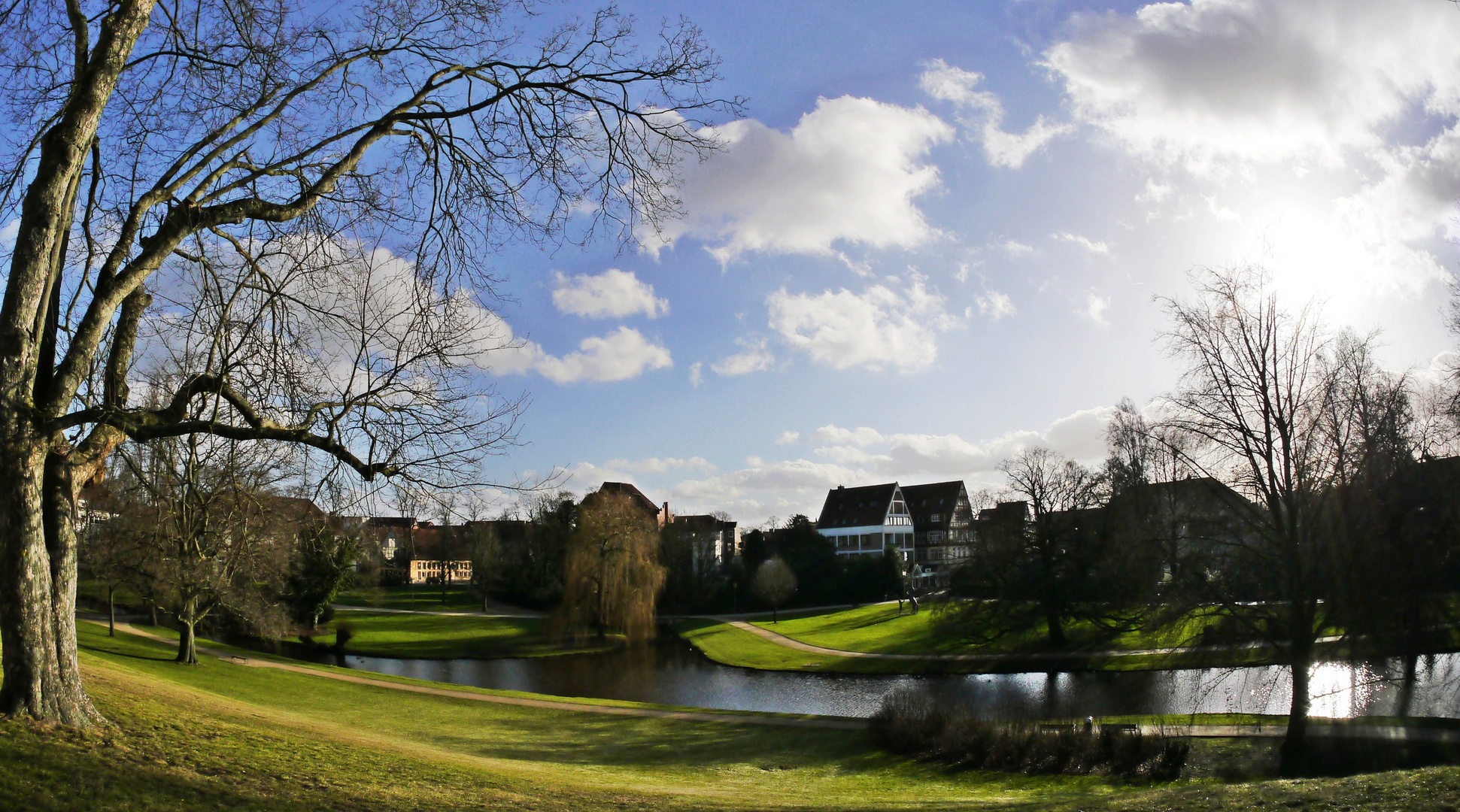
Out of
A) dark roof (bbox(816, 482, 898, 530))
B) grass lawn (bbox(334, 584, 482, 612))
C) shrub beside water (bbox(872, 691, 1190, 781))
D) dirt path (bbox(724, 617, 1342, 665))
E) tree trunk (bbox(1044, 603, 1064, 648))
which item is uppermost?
dark roof (bbox(816, 482, 898, 530))

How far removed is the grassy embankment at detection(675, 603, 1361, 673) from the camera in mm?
32156

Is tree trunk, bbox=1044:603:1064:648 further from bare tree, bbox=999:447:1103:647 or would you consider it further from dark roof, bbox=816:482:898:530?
dark roof, bbox=816:482:898:530

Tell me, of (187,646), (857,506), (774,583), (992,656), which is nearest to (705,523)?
(857,506)

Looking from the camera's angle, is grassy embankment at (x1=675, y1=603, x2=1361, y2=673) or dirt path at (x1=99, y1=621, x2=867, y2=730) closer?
dirt path at (x1=99, y1=621, x2=867, y2=730)

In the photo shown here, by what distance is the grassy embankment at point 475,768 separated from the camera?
20.7 feet

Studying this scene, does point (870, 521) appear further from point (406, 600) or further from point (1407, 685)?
point (1407, 685)

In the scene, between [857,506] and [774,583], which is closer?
[774,583]

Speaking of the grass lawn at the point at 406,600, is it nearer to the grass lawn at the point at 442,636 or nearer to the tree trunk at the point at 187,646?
the grass lawn at the point at 442,636

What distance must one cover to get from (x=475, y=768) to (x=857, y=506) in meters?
65.7

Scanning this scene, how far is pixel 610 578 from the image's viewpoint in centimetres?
4112

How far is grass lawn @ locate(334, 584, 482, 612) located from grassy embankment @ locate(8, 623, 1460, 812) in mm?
37989

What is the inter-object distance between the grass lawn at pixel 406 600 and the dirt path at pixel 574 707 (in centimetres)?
2939

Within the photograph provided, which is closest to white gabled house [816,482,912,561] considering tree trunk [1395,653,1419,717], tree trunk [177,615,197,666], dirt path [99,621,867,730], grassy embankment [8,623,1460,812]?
dirt path [99,621,867,730]

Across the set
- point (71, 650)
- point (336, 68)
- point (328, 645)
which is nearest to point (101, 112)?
point (336, 68)
